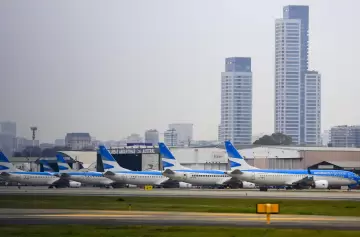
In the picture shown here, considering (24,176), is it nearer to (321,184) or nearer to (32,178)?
(32,178)

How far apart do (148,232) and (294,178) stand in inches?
4153

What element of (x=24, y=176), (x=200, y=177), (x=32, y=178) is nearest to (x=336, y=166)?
(x=200, y=177)

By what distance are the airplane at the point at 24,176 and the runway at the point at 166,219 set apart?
304ft

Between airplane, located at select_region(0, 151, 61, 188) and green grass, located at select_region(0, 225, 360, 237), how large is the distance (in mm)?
113778

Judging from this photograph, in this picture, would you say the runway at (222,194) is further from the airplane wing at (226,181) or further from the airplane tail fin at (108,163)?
the airplane tail fin at (108,163)

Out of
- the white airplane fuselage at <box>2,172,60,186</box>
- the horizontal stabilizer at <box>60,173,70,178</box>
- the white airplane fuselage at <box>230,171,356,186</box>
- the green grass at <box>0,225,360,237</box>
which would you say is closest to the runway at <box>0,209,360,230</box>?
the green grass at <box>0,225,360,237</box>

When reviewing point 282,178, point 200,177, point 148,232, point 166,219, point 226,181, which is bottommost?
point 148,232

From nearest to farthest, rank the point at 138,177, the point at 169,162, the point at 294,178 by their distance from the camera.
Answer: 1. the point at 294,178
2. the point at 138,177
3. the point at 169,162

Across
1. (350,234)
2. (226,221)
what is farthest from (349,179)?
(350,234)

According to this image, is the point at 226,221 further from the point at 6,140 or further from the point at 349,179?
the point at 349,179

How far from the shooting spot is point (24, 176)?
178 meters

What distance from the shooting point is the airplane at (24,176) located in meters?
176

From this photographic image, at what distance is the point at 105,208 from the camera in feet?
301

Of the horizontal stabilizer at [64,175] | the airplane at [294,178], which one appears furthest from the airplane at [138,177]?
the airplane at [294,178]
